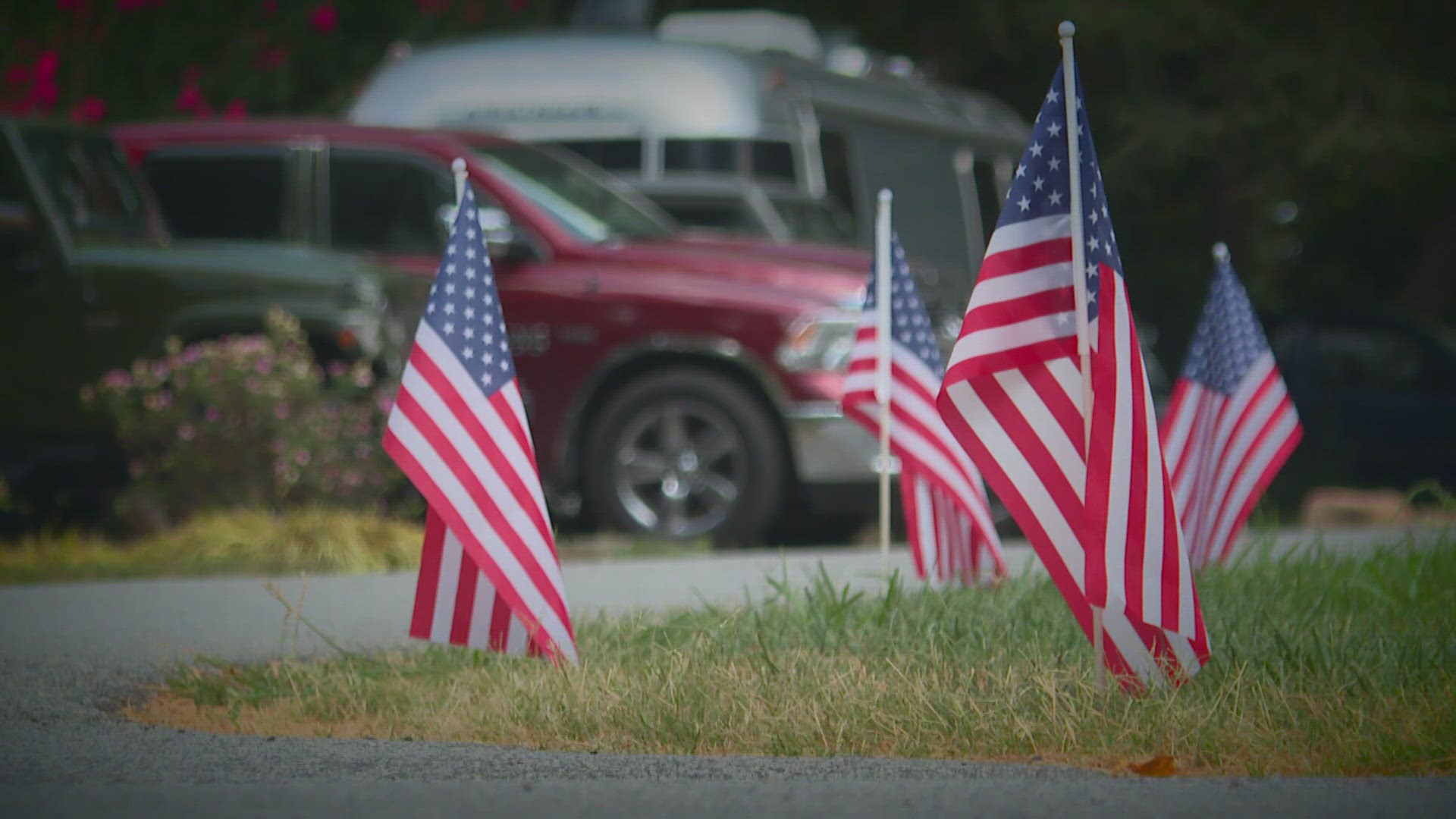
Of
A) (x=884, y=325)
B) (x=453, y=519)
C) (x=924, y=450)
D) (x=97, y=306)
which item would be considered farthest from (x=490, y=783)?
(x=97, y=306)

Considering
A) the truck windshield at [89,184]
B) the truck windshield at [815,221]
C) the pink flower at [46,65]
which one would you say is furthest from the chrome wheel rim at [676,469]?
the pink flower at [46,65]

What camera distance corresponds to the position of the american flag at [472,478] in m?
6.78

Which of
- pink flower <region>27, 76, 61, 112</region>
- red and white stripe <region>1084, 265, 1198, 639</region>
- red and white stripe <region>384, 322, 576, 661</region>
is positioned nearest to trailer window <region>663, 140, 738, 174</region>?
pink flower <region>27, 76, 61, 112</region>

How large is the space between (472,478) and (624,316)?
4.42 metres

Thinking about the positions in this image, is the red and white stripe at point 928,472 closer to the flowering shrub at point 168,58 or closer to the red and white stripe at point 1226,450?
the red and white stripe at point 1226,450

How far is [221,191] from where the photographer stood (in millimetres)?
12312

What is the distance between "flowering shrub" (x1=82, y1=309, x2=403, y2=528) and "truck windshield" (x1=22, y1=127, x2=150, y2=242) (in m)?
0.95

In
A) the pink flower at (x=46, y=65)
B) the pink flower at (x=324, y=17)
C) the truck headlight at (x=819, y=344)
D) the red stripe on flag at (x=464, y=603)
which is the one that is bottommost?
the red stripe on flag at (x=464, y=603)

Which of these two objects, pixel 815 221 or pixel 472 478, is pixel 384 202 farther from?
pixel 472 478

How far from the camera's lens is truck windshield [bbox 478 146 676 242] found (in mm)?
11648

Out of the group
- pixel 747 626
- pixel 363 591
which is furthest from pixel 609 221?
pixel 747 626

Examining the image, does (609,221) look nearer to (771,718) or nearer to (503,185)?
(503,185)

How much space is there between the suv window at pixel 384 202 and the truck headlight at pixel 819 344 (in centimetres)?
208

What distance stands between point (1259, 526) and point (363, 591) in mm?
3937
